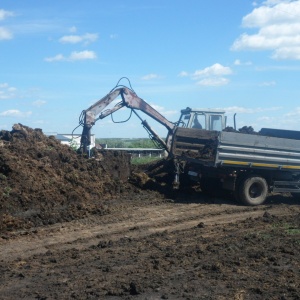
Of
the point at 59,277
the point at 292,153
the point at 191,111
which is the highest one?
the point at 191,111

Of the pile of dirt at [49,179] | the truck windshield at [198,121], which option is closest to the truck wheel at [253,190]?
the truck windshield at [198,121]

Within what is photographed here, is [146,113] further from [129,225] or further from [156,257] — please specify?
[156,257]

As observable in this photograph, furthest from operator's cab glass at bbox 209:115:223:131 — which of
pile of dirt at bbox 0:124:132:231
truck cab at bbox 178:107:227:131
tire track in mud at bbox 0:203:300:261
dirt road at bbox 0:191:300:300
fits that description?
dirt road at bbox 0:191:300:300

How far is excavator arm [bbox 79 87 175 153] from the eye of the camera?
21234 mm

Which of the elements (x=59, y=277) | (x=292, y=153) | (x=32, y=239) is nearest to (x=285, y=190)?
(x=292, y=153)

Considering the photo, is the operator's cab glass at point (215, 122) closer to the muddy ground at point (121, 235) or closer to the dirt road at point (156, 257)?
the muddy ground at point (121, 235)

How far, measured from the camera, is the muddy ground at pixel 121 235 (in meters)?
8.27

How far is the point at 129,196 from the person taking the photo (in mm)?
18328

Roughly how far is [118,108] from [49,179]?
245 inches

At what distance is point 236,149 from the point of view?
691 inches

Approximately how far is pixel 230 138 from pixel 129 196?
12.2 feet

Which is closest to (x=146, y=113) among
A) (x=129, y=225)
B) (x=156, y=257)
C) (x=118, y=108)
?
(x=118, y=108)

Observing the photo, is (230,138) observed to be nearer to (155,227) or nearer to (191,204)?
(191,204)

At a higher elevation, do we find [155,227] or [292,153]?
[292,153]
